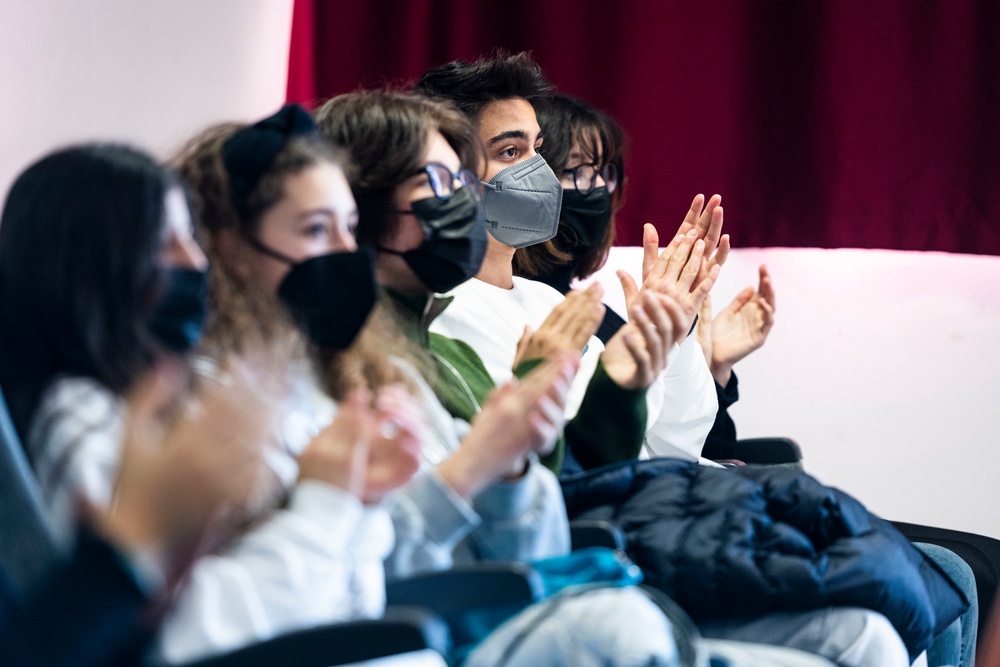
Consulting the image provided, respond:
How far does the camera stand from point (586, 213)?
2662 mm

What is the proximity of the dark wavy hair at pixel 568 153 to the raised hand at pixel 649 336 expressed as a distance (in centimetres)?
82

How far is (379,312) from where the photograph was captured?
1708mm

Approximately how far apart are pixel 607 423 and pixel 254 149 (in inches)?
29.9

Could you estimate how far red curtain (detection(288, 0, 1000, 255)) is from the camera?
3.02 m

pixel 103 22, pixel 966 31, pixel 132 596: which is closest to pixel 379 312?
pixel 132 596

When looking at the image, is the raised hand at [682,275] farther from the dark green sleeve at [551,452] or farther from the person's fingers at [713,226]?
the dark green sleeve at [551,452]

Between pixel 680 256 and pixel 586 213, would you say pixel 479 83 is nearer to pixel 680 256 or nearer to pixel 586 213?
pixel 586 213

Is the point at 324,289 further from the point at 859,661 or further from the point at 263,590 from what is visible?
the point at 859,661

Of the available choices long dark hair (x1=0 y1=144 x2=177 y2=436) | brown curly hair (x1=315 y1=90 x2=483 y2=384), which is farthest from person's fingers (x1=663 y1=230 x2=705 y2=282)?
long dark hair (x1=0 y1=144 x2=177 y2=436)

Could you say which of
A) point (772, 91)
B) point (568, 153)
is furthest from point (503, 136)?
point (772, 91)

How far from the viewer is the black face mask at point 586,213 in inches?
104

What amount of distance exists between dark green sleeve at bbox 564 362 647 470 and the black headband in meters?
0.68

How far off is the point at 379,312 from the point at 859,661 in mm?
828

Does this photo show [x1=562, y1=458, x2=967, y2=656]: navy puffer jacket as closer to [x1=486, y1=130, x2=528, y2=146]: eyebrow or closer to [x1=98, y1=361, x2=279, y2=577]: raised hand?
[x1=98, y1=361, x2=279, y2=577]: raised hand
